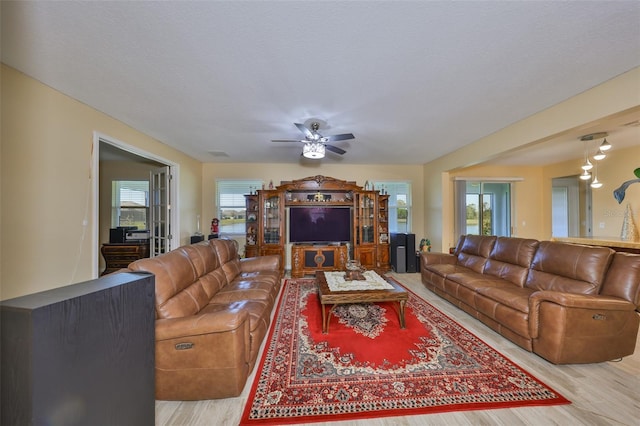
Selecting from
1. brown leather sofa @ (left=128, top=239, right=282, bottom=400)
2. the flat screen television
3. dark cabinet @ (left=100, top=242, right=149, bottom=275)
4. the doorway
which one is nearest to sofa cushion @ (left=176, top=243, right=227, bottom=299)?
brown leather sofa @ (left=128, top=239, right=282, bottom=400)

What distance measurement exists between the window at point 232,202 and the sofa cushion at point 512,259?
482 cm

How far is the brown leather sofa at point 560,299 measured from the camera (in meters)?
2.04

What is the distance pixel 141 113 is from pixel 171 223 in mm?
2128

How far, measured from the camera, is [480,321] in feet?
9.48

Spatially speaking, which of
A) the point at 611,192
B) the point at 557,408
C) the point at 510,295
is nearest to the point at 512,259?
the point at 510,295

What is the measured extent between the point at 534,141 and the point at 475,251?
177cm

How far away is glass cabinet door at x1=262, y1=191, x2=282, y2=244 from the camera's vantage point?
17.2ft

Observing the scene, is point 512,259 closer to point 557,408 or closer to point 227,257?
point 557,408

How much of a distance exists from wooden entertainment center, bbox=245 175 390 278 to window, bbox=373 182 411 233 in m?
0.50

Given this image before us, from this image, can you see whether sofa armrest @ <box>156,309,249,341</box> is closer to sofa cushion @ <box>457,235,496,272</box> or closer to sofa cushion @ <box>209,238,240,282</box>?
sofa cushion @ <box>209,238,240,282</box>

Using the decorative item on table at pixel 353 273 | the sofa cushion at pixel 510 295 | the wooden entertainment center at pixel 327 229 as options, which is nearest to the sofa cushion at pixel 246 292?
the decorative item on table at pixel 353 273

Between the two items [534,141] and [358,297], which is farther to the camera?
[534,141]

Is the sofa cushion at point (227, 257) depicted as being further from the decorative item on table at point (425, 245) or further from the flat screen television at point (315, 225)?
the decorative item on table at point (425, 245)

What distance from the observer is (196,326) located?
1.62 metres
